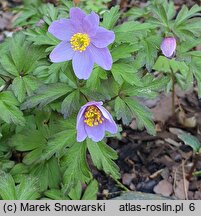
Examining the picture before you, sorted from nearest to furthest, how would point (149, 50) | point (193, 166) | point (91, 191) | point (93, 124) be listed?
1. point (93, 124)
2. point (149, 50)
3. point (91, 191)
4. point (193, 166)

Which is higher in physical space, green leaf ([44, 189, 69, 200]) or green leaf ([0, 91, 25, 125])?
green leaf ([0, 91, 25, 125])

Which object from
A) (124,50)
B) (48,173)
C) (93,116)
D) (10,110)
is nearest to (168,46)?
(124,50)

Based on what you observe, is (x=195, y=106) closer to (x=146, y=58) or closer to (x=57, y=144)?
(x=146, y=58)

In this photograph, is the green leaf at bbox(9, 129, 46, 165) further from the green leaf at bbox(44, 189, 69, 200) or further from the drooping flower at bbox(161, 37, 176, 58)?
the drooping flower at bbox(161, 37, 176, 58)

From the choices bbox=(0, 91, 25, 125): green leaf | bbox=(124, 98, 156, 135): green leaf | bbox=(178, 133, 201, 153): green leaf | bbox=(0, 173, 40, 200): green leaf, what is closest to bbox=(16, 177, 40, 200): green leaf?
bbox=(0, 173, 40, 200): green leaf

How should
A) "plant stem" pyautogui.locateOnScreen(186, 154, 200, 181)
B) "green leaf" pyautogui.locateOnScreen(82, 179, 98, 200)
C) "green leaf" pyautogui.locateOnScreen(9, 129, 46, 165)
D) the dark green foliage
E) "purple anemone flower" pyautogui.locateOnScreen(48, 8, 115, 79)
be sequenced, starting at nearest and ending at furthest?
"purple anemone flower" pyautogui.locateOnScreen(48, 8, 115, 79) → the dark green foliage → "green leaf" pyautogui.locateOnScreen(9, 129, 46, 165) → "green leaf" pyautogui.locateOnScreen(82, 179, 98, 200) → "plant stem" pyautogui.locateOnScreen(186, 154, 200, 181)

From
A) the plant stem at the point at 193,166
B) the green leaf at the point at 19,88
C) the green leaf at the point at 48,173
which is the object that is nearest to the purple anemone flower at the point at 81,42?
the green leaf at the point at 19,88

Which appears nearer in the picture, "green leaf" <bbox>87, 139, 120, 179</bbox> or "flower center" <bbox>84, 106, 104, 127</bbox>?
"flower center" <bbox>84, 106, 104, 127</bbox>

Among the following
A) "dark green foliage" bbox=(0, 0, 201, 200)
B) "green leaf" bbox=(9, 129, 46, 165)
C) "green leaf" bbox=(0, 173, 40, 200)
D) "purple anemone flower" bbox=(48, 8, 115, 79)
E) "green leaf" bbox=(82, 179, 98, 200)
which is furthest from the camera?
"green leaf" bbox=(82, 179, 98, 200)

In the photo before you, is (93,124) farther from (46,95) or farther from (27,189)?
(27,189)
